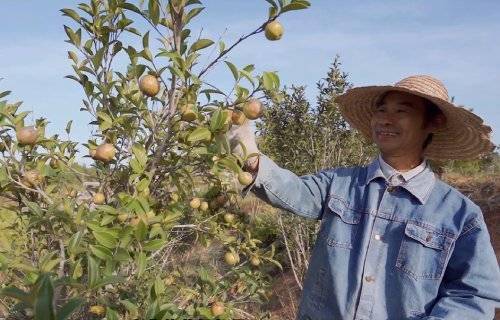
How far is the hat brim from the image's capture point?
82.6 inches

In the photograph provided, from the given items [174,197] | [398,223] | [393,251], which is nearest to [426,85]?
[398,223]

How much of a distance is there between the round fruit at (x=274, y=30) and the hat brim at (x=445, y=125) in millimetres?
617

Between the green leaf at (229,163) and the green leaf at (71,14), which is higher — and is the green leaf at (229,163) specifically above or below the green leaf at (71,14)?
below

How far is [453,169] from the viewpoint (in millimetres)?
11242

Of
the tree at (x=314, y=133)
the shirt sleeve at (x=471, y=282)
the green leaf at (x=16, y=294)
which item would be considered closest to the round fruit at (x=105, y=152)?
the green leaf at (x=16, y=294)

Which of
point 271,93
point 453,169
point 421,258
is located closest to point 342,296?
point 421,258

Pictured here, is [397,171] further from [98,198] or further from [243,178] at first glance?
[98,198]

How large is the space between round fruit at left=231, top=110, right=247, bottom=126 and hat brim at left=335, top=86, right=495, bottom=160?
2.23 feet

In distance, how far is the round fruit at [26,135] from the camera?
169 cm

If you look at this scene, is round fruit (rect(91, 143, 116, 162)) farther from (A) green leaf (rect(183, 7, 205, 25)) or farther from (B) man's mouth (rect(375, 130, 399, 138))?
(B) man's mouth (rect(375, 130, 399, 138))

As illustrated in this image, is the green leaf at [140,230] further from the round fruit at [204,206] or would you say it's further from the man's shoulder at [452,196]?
the man's shoulder at [452,196]

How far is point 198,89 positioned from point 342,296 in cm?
92

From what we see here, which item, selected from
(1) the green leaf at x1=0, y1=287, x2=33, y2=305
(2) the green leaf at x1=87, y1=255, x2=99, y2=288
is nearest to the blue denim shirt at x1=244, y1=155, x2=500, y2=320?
(2) the green leaf at x1=87, y1=255, x2=99, y2=288

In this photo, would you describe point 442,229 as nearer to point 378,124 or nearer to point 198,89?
point 378,124
